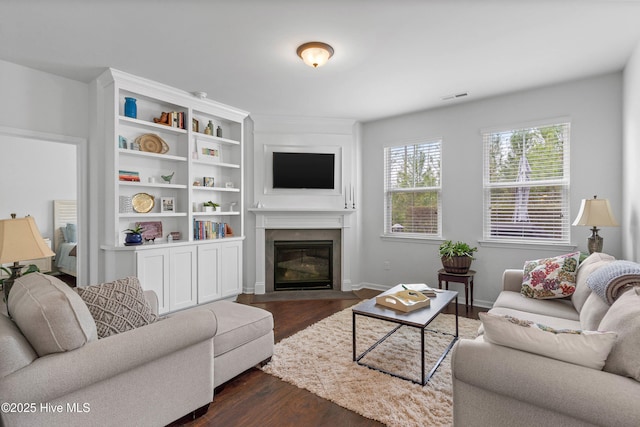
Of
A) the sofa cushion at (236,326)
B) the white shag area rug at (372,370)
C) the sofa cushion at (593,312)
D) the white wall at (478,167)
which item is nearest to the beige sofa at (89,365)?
the sofa cushion at (236,326)

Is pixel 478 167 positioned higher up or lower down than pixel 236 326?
higher up

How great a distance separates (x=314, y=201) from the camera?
4.94 metres

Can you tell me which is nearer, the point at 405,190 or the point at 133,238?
the point at 133,238

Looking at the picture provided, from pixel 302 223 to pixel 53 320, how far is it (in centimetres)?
359

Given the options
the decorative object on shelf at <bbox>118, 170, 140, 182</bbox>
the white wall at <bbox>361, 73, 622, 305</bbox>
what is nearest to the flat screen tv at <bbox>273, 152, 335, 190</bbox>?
the white wall at <bbox>361, 73, 622, 305</bbox>

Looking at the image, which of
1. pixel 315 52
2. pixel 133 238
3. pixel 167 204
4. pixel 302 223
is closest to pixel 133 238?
pixel 133 238

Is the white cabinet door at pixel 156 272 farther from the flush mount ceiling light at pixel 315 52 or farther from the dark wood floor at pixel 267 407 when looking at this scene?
the flush mount ceiling light at pixel 315 52

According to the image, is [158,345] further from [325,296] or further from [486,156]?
[486,156]

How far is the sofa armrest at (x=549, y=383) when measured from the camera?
1.13 meters

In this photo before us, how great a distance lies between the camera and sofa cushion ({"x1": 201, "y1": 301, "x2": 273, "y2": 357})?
2119 millimetres

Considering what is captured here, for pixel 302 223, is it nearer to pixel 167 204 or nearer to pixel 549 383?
pixel 167 204

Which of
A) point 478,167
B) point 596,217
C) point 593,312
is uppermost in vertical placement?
point 478,167

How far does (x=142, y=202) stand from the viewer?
12.3ft

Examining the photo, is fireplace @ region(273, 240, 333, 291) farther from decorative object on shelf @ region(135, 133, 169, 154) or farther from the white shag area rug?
decorative object on shelf @ region(135, 133, 169, 154)
